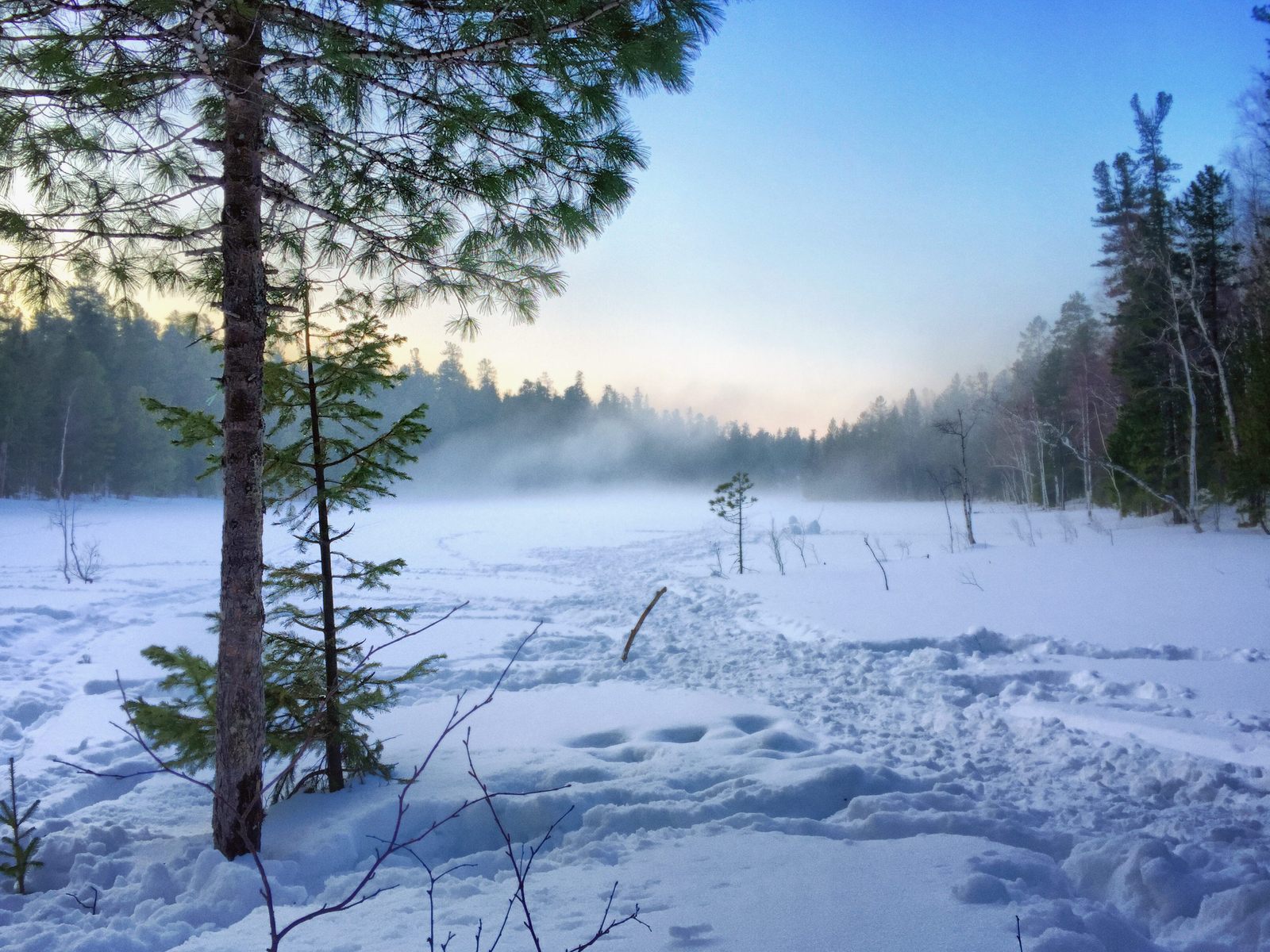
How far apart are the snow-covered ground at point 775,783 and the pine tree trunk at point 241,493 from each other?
520 millimetres

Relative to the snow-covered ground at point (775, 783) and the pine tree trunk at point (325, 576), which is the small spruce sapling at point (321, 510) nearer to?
the pine tree trunk at point (325, 576)

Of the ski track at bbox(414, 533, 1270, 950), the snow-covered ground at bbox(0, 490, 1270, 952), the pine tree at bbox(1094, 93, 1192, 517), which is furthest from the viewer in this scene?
the pine tree at bbox(1094, 93, 1192, 517)

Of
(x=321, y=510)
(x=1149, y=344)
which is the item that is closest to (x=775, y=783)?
(x=321, y=510)

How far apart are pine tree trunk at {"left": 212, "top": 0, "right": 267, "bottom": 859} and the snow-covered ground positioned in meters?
0.52

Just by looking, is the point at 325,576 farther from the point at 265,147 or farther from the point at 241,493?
the point at 265,147

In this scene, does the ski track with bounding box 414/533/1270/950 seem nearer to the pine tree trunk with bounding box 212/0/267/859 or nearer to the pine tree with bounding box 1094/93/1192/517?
the pine tree trunk with bounding box 212/0/267/859

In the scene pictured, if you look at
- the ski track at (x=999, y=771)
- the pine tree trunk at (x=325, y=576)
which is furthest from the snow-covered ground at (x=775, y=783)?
the pine tree trunk at (x=325, y=576)

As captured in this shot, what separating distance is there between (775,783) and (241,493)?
11.6 ft

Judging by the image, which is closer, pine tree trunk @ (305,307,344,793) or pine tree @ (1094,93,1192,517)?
pine tree trunk @ (305,307,344,793)

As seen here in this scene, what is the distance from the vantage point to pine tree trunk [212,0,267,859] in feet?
11.1

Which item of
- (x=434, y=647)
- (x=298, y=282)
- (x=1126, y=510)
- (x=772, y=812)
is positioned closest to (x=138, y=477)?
(x=434, y=647)

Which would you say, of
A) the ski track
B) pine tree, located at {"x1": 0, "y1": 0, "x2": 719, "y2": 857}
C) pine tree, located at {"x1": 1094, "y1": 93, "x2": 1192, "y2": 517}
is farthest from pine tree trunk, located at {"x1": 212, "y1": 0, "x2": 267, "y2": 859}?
pine tree, located at {"x1": 1094, "y1": 93, "x2": 1192, "y2": 517}

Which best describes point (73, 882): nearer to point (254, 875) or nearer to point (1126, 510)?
point (254, 875)

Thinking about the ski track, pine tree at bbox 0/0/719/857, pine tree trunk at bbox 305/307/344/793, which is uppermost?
pine tree at bbox 0/0/719/857
